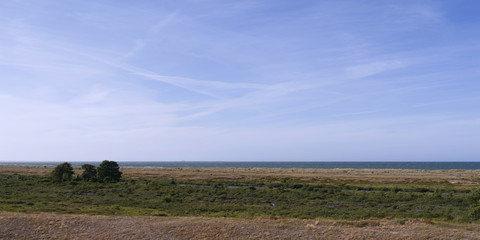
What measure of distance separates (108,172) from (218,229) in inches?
1824

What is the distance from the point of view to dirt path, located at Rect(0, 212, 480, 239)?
1359cm

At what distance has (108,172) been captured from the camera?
56.2 m

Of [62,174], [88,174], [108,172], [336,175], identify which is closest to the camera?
[62,174]

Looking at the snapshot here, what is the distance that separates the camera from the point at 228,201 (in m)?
33.5

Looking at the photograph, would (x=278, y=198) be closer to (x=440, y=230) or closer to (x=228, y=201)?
(x=228, y=201)

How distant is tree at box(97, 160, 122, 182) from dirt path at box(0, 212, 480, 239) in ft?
135

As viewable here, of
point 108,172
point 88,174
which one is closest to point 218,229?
point 108,172

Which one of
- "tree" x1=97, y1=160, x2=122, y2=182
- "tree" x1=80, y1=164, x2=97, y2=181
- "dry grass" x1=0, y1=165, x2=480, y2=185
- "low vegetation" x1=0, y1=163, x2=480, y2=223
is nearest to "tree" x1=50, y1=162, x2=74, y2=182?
"tree" x1=80, y1=164, x2=97, y2=181

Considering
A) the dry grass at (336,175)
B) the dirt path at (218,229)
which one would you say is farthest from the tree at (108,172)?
the dirt path at (218,229)

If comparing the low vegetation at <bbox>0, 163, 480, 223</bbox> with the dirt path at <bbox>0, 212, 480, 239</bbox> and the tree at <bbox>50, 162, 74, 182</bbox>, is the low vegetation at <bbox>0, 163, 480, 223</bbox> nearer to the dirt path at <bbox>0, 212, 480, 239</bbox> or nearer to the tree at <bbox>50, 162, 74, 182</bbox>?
the dirt path at <bbox>0, 212, 480, 239</bbox>

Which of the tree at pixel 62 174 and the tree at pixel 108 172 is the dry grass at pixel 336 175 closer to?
the tree at pixel 108 172

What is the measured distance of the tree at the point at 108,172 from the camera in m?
55.3

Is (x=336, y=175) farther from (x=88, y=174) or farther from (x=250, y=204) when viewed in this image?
(x=250, y=204)

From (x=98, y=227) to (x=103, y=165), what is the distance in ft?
147
